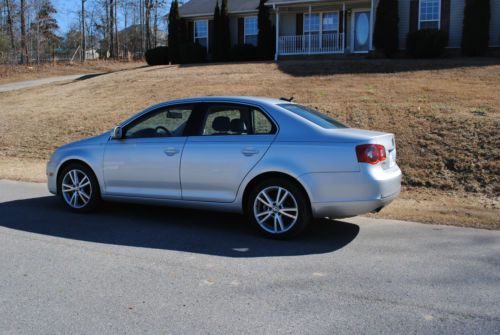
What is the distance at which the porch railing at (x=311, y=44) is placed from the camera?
27.0 metres

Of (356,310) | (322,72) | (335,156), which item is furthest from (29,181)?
(322,72)

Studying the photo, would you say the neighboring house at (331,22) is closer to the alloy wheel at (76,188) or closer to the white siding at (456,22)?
the white siding at (456,22)

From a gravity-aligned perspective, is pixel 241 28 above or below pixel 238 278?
above

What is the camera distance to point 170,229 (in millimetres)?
6625

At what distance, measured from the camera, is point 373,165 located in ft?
18.8

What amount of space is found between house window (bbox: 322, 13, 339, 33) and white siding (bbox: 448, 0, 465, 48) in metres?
5.94

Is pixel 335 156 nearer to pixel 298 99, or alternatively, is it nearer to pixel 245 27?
pixel 298 99

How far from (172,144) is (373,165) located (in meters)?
2.49

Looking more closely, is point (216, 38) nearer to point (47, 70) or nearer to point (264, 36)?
point (264, 36)

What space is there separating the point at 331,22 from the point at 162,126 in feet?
74.5

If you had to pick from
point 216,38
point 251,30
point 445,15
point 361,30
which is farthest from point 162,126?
point 251,30

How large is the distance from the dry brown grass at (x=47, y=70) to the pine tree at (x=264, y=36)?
1280 cm

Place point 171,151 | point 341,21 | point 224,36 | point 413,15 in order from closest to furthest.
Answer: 1. point 171,151
2. point 413,15
3. point 341,21
4. point 224,36

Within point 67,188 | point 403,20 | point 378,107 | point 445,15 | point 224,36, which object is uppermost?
point 445,15
